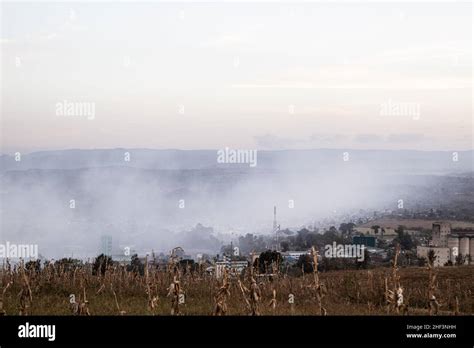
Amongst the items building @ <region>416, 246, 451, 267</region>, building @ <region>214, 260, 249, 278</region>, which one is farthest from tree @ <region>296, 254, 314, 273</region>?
building @ <region>416, 246, 451, 267</region>

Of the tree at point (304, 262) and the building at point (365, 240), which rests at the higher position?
the building at point (365, 240)

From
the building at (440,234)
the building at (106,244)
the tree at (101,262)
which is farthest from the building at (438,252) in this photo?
the tree at (101,262)

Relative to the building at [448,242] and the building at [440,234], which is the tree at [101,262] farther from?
the building at [440,234]

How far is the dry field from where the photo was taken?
667 inches

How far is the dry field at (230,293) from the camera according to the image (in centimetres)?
1695

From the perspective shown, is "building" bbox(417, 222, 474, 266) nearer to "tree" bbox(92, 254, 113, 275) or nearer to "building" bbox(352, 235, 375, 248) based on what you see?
"building" bbox(352, 235, 375, 248)

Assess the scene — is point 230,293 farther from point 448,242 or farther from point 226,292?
point 448,242

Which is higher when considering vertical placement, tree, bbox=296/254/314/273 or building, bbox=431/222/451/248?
building, bbox=431/222/451/248

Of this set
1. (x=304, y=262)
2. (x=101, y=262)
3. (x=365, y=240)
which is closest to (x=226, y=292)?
(x=365, y=240)

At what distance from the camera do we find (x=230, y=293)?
791 inches
